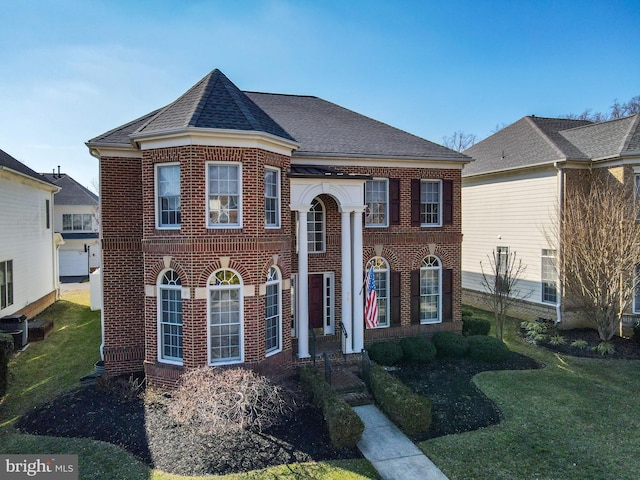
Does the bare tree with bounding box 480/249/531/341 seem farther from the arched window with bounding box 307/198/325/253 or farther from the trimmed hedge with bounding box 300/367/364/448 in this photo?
the trimmed hedge with bounding box 300/367/364/448

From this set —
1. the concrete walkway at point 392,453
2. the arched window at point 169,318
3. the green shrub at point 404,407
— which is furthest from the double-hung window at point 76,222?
the concrete walkway at point 392,453

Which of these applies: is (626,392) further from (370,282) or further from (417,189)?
(417,189)

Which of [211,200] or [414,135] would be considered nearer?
[211,200]

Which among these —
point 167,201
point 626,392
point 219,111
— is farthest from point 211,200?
point 626,392

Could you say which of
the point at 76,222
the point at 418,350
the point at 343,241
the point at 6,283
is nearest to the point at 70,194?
the point at 76,222

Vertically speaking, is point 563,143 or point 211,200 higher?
point 563,143

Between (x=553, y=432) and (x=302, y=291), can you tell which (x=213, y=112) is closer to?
(x=302, y=291)

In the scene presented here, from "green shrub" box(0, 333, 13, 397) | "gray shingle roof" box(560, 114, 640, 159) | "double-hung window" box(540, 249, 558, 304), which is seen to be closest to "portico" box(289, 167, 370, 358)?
"green shrub" box(0, 333, 13, 397)
